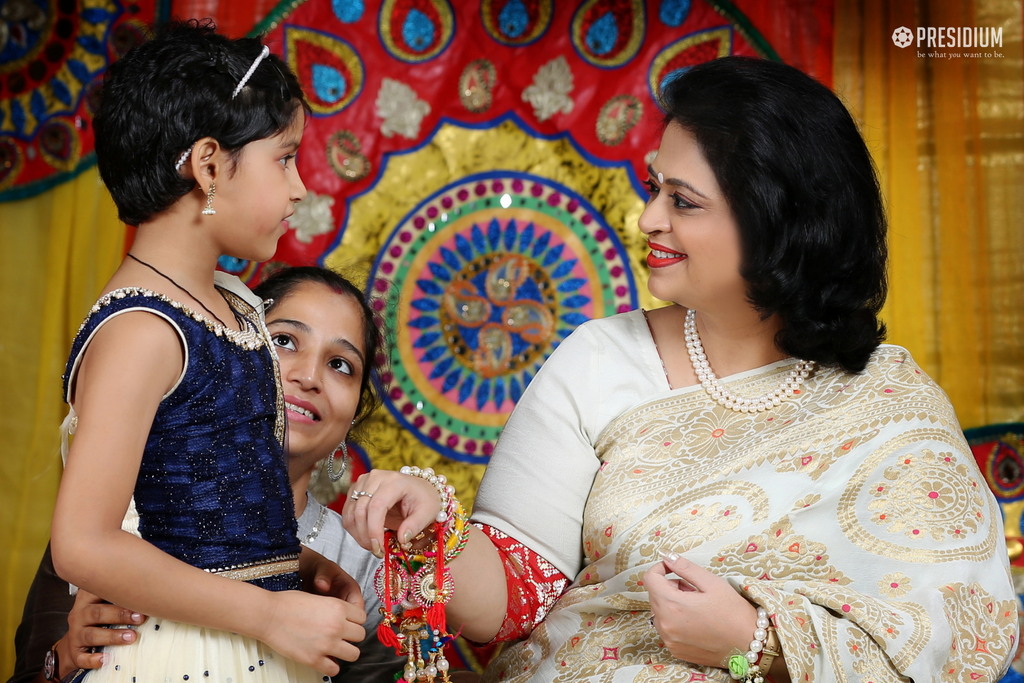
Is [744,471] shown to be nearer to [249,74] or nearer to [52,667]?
[249,74]

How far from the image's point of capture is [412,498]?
4.32 ft

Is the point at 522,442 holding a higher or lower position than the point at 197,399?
lower

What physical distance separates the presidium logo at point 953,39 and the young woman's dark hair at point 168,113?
2.00 metres

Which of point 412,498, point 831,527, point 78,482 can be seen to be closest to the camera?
point 78,482

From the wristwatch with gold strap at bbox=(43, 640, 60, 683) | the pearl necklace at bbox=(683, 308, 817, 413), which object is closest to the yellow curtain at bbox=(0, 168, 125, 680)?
the wristwatch with gold strap at bbox=(43, 640, 60, 683)

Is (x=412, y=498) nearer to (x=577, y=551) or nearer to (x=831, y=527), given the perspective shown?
(x=577, y=551)

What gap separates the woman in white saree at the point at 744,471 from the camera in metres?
1.35

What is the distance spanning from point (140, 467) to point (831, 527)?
0.92m

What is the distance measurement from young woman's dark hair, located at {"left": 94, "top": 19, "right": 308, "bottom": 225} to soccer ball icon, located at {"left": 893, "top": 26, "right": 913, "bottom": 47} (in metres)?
1.98

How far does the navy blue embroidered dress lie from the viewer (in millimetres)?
1210

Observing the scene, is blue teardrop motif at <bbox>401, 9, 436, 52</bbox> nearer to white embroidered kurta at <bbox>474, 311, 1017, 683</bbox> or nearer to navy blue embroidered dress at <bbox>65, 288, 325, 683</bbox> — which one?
white embroidered kurta at <bbox>474, 311, 1017, 683</bbox>

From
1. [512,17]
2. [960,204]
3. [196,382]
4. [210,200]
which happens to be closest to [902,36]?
[960,204]

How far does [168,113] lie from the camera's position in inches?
49.0

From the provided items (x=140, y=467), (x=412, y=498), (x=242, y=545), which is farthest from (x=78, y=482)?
(x=412, y=498)
